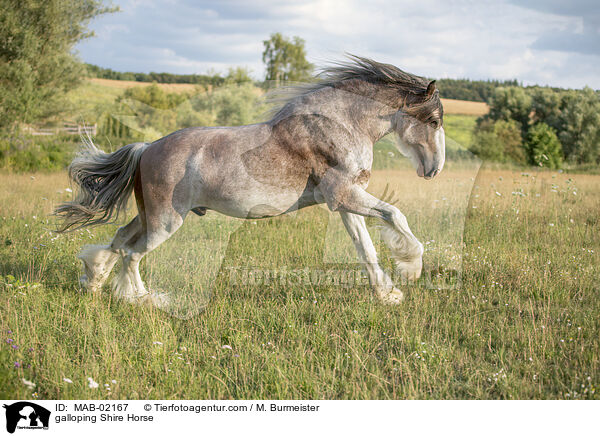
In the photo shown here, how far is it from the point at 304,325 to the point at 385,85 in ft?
7.63

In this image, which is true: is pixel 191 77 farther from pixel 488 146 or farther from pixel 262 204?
pixel 262 204

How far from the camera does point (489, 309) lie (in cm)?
436

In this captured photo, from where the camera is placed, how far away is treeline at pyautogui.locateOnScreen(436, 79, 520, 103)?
16109 mm

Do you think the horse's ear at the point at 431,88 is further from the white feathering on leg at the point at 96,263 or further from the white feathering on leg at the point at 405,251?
the white feathering on leg at the point at 96,263

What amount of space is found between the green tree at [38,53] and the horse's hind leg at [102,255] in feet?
45.2

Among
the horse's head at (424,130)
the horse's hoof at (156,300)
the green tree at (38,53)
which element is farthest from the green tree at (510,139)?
the horse's hoof at (156,300)

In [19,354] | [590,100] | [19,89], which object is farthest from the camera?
[590,100]

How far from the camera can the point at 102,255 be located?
15.4 feet

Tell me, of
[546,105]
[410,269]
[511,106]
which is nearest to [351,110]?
[410,269]

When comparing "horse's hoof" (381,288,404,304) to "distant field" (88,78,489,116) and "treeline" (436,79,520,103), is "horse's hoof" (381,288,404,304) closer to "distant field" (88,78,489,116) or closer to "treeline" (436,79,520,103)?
"treeline" (436,79,520,103)

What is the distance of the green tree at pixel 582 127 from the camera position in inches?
819
